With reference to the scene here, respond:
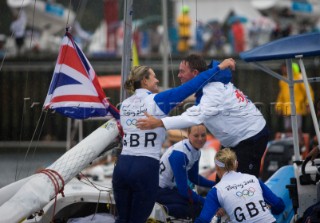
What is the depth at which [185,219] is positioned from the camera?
7758mm

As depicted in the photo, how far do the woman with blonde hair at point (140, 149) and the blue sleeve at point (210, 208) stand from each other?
0.36m

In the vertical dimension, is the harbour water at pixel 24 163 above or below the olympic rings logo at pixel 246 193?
above

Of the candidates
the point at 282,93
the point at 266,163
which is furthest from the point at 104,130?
the point at 282,93

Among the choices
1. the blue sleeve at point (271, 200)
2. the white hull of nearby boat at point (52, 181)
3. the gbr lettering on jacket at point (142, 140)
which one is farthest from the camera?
the blue sleeve at point (271, 200)

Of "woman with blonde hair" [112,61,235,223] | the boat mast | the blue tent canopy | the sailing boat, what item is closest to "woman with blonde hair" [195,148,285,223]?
"woman with blonde hair" [112,61,235,223]

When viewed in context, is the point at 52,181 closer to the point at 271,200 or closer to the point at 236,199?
the point at 236,199

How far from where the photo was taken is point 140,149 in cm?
672

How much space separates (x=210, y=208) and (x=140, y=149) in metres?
0.63

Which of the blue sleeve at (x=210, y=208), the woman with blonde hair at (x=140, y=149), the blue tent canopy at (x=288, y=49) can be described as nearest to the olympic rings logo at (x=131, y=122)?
the woman with blonde hair at (x=140, y=149)

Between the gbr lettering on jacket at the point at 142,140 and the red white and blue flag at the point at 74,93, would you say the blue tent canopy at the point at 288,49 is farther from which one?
the gbr lettering on jacket at the point at 142,140

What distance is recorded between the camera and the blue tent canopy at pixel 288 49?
7535 mm

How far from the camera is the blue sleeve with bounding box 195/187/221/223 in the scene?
21.8 feet

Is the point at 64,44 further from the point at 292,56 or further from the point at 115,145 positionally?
the point at 292,56

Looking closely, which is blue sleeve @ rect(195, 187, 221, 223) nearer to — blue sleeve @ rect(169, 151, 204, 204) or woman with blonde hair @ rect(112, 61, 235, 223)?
woman with blonde hair @ rect(112, 61, 235, 223)
